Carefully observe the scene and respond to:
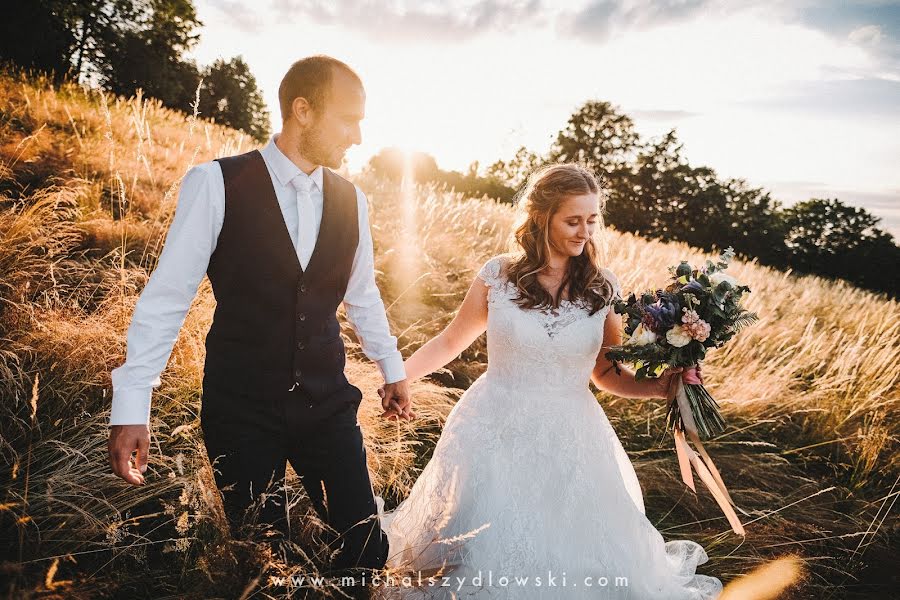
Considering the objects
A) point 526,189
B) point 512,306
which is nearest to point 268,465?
point 512,306

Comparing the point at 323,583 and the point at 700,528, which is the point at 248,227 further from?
the point at 700,528

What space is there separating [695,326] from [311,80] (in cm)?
200

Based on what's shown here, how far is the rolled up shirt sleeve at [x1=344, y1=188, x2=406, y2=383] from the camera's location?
2.24m

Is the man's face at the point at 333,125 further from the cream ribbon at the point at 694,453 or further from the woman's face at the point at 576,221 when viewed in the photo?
the cream ribbon at the point at 694,453

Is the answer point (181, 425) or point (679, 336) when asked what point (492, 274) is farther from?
point (181, 425)

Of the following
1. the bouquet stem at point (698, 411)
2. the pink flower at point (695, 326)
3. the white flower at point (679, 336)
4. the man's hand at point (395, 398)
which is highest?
the pink flower at point (695, 326)

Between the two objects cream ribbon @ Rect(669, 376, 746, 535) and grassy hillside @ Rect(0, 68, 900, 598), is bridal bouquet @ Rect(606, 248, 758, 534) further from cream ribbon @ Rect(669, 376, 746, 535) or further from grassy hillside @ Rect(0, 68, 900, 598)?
grassy hillside @ Rect(0, 68, 900, 598)

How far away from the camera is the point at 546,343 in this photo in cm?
280

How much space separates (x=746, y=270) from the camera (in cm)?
1008

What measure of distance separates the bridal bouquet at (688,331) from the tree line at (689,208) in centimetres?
3286

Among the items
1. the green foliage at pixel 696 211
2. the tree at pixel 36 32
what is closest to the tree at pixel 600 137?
the green foliage at pixel 696 211

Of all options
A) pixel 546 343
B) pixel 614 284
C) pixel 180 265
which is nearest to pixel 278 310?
pixel 180 265

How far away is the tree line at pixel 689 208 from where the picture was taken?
36.8 meters

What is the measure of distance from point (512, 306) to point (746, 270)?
29.9ft
